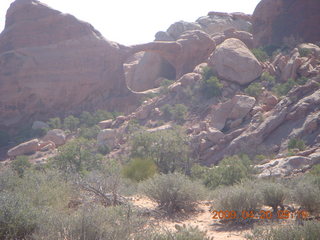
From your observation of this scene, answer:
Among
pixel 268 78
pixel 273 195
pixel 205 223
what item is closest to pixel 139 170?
pixel 205 223

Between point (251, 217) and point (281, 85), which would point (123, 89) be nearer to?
point (281, 85)

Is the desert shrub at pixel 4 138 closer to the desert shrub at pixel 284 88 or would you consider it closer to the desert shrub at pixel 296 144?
the desert shrub at pixel 284 88

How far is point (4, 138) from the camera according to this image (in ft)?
92.9

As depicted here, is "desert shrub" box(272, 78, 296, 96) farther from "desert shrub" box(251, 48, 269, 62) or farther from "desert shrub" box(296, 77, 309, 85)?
"desert shrub" box(251, 48, 269, 62)

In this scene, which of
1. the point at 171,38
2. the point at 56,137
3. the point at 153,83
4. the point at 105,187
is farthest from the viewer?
the point at 171,38

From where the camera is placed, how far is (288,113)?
18.4 metres

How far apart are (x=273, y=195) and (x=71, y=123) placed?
22.7 metres

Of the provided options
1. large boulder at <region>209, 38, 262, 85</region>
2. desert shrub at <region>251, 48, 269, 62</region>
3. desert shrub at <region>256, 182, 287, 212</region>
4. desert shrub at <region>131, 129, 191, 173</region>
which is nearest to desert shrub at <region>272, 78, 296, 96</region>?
large boulder at <region>209, 38, 262, 85</region>

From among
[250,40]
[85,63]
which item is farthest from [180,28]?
[85,63]

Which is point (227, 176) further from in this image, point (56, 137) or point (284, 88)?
point (56, 137)

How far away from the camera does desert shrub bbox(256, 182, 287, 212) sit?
765 cm

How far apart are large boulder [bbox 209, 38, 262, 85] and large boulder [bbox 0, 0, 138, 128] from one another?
8726 mm

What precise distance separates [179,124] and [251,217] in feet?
54.5

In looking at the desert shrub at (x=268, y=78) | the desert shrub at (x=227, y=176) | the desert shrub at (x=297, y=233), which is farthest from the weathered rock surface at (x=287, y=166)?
the desert shrub at (x=268, y=78)
